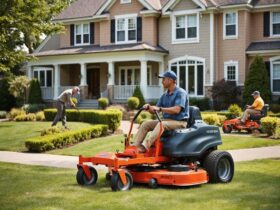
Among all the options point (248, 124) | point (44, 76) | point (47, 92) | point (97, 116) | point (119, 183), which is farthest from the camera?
point (44, 76)

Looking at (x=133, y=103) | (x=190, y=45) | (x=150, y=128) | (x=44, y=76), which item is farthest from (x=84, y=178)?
(x=44, y=76)

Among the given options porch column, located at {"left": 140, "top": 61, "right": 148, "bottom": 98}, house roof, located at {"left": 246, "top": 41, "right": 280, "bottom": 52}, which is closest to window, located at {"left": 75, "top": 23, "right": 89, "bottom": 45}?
porch column, located at {"left": 140, "top": 61, "right": 148, "bottom": 98}

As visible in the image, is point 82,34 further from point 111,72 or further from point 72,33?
point 111,72

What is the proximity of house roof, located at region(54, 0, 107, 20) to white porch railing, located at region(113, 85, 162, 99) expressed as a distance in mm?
6473

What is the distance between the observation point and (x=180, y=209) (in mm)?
7539

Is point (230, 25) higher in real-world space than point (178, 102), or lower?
higher

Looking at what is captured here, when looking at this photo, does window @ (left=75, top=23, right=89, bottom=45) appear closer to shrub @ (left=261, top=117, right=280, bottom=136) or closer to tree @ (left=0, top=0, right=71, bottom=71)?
tree @ (left=0, top=0, right=71, bottom=71)

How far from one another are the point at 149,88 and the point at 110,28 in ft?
19.1

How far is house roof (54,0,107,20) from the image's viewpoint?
3788 cm

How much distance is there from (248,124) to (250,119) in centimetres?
25

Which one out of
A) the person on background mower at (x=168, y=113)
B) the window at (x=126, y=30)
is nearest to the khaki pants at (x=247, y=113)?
the person on background mower at (x=168, y=113)

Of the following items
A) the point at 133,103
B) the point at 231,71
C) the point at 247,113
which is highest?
the point at 231,71

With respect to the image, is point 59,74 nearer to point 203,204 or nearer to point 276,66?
point 276,66

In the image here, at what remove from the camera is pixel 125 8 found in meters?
35.3
